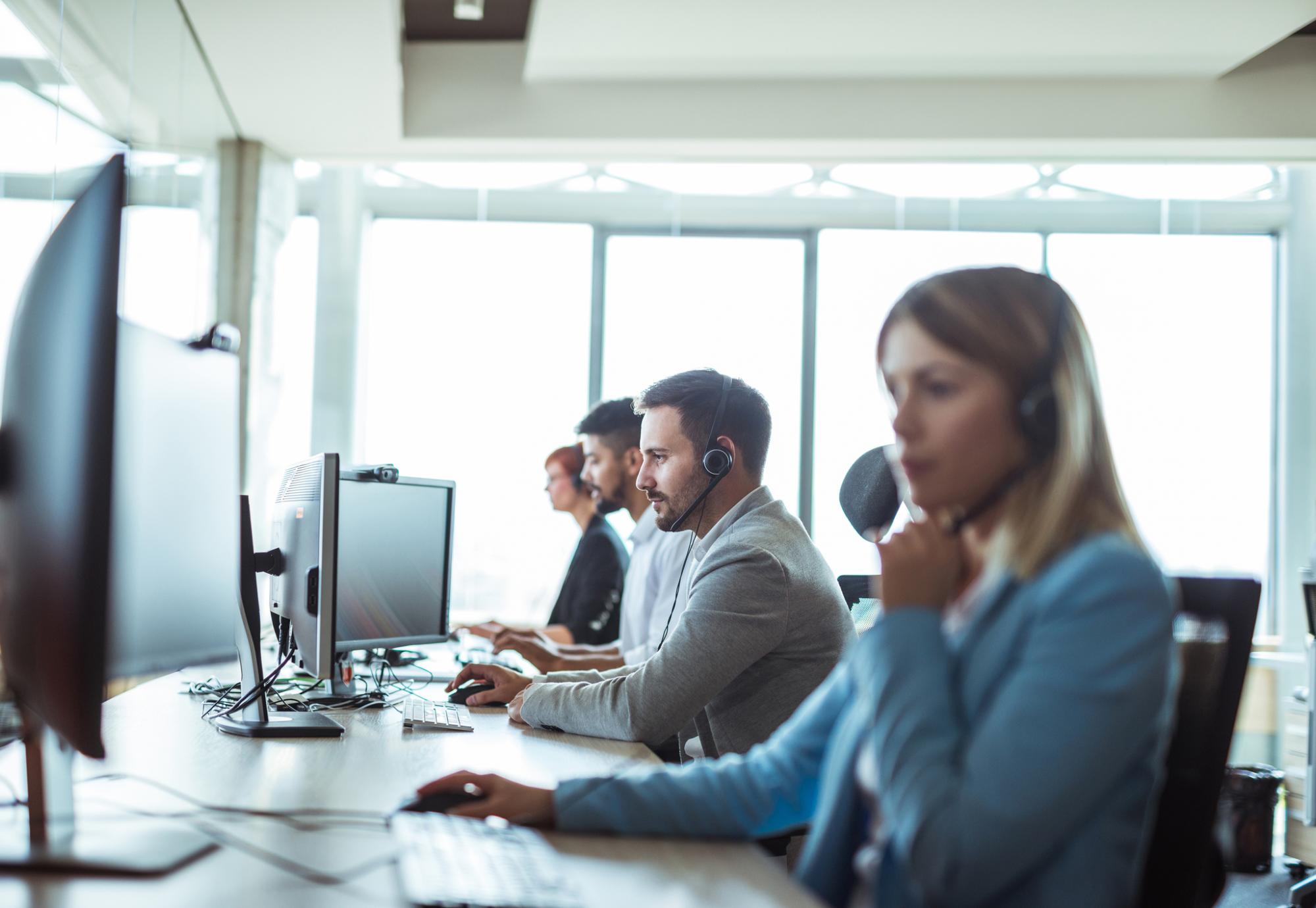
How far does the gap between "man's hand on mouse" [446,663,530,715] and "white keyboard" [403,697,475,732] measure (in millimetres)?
39

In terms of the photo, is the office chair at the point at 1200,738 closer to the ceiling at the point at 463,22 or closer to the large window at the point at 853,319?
the ceiling at the point at 463,22

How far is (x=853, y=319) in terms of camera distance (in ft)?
16.8

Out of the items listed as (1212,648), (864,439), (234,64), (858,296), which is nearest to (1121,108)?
(858,296)

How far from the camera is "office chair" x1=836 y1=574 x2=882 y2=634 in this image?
6.18 feet

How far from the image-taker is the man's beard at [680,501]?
220 cm

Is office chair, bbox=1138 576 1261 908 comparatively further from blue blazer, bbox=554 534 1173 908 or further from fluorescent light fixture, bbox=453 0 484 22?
fluorescent light fixture, bbox=453 0 484 22

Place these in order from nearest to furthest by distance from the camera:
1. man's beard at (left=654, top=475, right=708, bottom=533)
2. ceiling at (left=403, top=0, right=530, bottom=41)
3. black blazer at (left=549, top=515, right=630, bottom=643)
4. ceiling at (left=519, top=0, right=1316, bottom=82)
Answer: man's beard at (left=654, top=475, right=708, bottom=533) → ceiling at (left=519, top=0, right=1316, bottom=82) → black blazer at (left=549, top=515, right=630, bottom=643) → ceiling at (left=403, top=0, right=530, bottom=41)

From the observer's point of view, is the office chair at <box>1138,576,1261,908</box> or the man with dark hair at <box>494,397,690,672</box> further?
the man with dark hair at <box>494,397,690,672</box>

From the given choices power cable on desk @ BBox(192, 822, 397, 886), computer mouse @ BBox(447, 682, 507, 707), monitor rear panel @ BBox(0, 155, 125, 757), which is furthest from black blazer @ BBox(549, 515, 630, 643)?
monitor rear panel @ BBox(0, 155, 125, 757)

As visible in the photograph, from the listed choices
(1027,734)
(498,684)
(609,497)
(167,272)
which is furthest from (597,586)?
(1027,734)

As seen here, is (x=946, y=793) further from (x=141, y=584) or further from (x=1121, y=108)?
(x=1121, y=108)

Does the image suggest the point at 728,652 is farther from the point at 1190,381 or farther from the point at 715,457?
the point at 1190,381

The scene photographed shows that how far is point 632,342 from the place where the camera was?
5.09 metres

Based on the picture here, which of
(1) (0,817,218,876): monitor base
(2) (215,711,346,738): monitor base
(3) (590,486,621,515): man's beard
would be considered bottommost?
(2) (215,711,346,738): monitor base
